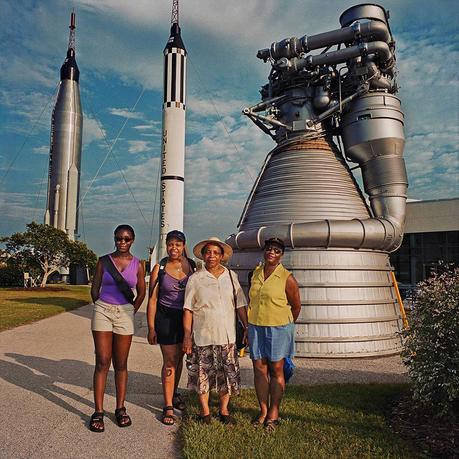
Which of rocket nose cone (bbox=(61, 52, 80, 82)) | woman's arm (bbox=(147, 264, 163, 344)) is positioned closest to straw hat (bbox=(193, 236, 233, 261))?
woman's arm (bbox=(147, 264, 163, 344))

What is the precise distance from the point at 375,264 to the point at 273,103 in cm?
596

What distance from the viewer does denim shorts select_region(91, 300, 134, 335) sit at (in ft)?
16.8

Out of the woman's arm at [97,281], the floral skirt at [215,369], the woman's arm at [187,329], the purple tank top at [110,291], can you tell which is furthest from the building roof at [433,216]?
the woman's arm at [97,281]

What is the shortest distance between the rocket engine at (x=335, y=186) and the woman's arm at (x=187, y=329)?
19.4ft

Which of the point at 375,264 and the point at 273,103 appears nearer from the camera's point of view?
the point at 375,264

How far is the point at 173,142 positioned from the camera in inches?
892

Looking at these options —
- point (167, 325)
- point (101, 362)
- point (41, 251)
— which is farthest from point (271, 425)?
point (41, 251)

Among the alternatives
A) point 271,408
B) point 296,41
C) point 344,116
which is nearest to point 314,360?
point 271,408

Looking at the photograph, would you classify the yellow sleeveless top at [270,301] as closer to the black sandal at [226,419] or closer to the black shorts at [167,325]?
the black shorts at [167,325]

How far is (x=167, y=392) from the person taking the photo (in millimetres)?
5414

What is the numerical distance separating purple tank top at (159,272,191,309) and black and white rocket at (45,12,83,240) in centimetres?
4398

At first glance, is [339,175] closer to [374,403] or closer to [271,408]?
[374,403]

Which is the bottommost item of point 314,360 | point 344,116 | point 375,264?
point 314,360

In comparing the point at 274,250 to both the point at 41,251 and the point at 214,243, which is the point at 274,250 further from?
the point at 41,251
